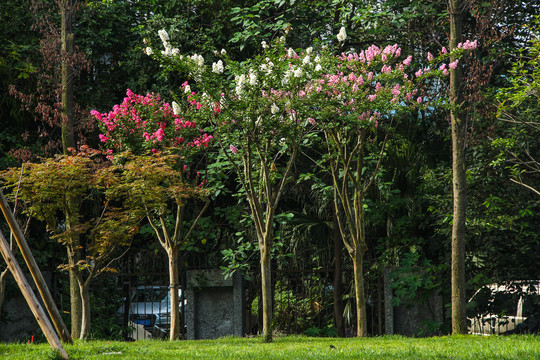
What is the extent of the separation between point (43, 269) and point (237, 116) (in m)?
6.62

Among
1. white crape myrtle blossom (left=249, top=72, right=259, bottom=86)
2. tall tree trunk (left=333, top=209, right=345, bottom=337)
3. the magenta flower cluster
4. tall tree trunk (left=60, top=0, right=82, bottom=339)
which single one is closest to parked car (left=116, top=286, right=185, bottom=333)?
tall tree trunk (left=60, top=0, right=82, bottom=339)

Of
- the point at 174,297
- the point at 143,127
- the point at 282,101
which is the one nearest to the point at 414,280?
the point at 174,297

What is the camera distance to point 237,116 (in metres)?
9.20

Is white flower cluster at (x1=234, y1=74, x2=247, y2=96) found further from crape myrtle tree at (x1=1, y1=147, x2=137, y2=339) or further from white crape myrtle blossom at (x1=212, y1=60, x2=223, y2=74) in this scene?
crape myrtle tree at (x1=1, y1=147, x2=137, y2=339)

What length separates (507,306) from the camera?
1179 centimetres

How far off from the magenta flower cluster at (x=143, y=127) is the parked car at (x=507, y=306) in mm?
6167

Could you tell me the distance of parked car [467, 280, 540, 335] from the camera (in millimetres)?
11750

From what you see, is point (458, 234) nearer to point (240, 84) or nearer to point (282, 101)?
point (282, 101)

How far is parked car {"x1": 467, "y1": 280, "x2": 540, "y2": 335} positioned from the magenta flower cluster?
6.17 m

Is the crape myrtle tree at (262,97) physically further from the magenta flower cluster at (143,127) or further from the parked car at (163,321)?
the parked car at (163,321)

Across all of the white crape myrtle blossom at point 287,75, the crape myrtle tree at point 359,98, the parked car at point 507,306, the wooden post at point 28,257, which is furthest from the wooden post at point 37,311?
the parked car at point 507,306

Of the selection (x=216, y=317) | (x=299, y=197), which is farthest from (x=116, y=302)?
(x=299, y=197)

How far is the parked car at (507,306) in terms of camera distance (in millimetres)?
11750

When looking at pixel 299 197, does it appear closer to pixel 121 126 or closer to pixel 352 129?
pixel 352 129
